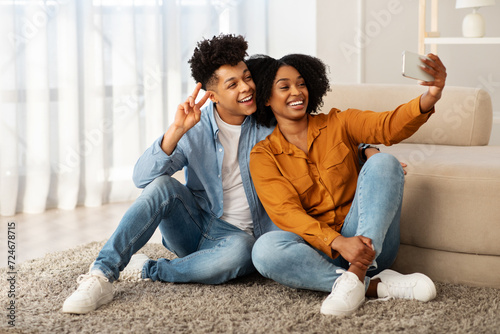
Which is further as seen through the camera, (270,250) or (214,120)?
(214,120)

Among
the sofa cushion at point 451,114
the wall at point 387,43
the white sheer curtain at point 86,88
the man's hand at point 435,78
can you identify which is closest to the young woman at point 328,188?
the man's hand at point 435,78

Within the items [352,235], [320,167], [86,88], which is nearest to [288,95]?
[320,167]

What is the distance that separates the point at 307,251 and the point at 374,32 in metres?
2.45

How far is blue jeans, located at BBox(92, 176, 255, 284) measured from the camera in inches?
66.2

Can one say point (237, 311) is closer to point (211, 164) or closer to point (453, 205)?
point (211, 164)

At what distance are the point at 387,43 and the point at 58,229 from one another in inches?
89.1

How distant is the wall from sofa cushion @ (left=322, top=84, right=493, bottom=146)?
1.23 meters

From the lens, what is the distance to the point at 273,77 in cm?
180

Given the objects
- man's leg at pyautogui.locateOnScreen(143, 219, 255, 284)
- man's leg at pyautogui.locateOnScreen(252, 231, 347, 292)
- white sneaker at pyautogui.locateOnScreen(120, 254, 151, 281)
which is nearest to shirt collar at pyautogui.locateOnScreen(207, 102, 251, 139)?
man's leg at pyautogui.locateOnScreen(143, 219, 255, 284)

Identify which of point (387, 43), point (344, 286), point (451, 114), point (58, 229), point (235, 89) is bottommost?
point (58, 229)

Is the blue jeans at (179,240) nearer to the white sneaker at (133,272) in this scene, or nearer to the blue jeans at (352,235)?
the white sneaker at (133,272)

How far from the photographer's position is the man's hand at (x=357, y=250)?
153cm

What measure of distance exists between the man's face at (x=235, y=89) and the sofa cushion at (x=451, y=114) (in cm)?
66

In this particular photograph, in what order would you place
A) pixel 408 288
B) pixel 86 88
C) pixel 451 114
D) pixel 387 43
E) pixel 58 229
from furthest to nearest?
1. pixel 387 43
2. pixel 86 88
3. pixel 58 229
4. pixel 451 114
5. pixel 408 288
